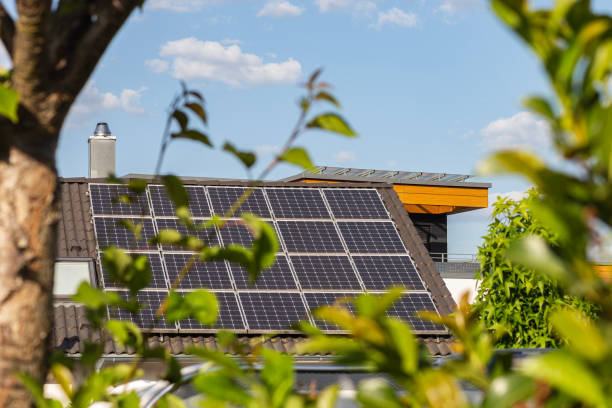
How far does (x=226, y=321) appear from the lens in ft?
33.9

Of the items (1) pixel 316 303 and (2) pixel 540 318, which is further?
(1) pixel 316 303

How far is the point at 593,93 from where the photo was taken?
2.98ft

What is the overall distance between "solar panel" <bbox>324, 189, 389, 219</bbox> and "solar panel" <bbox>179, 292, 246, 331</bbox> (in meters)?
3.08

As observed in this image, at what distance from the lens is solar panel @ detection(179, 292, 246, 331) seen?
10148 mm

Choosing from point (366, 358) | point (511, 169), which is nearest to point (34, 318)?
point (366, 358)

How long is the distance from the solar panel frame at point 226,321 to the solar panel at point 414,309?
2.29 meters

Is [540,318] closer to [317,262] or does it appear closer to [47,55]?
[317,262]

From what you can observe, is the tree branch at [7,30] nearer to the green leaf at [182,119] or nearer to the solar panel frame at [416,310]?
the green leaf at [182,119]

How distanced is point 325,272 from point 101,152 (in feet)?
26.7

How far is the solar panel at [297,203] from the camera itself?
12.8 m

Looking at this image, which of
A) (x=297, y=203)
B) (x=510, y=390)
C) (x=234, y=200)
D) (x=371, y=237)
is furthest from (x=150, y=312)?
(x=510, y=390)

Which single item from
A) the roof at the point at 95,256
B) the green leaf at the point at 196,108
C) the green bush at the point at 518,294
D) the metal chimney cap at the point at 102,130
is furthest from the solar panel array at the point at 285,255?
the green leaf at the point at 196,108

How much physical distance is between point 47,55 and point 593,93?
1107 millimetres

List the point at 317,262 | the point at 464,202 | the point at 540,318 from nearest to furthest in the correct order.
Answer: the point at 540,318 → the point at 317,262 → the point at 464,202
